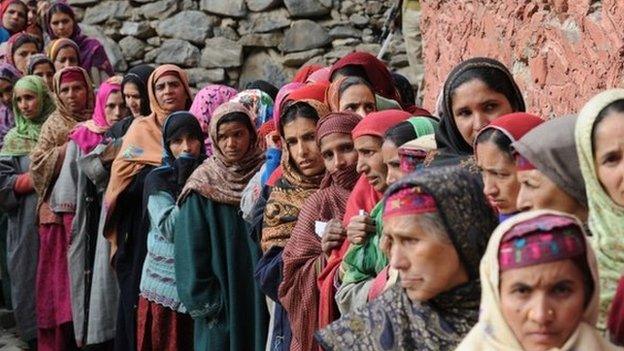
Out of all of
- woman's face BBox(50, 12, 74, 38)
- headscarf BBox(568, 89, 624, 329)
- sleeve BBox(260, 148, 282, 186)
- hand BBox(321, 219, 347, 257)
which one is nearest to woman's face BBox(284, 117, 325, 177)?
sleeve BBox(260, 148, 282, 186)

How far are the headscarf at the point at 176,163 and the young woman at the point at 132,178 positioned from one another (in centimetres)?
42

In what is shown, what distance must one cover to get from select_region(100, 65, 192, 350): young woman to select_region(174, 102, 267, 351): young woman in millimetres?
864

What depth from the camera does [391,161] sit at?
376 centimetres

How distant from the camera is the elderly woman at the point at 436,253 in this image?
2.82m

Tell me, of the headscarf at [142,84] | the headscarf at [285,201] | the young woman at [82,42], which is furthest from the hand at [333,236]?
the young woman at [82,42]

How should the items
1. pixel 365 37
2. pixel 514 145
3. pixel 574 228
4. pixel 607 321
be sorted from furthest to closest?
pixel 365 37
pixel 514 145
pixel 607 321
pixel 574 228

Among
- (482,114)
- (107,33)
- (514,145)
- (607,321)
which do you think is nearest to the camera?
(607,321)

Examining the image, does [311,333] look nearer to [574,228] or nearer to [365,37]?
[574,228]

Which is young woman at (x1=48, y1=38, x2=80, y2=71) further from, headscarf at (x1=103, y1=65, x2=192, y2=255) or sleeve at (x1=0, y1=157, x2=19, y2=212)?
headscarf at (x1=103, y1=65, x2=192, y2=255)

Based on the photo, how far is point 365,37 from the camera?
1010 centimetres

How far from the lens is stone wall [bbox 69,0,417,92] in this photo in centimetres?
1012

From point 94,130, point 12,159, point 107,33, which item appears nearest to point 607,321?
point 94,130

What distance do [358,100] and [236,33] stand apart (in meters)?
6.09

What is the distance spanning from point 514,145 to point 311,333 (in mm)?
1402
